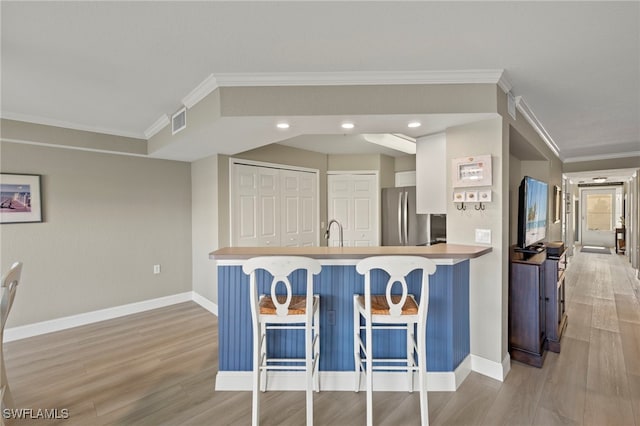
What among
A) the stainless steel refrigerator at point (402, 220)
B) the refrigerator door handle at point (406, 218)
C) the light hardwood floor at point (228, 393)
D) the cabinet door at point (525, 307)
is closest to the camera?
the light hardwood floor at point (228, 393)

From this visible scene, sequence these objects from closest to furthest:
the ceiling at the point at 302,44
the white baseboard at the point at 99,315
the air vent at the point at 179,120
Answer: the ceiling at the point at 302,44, the air vent at the point at 179,120, the white baseboard at the point at 99,315

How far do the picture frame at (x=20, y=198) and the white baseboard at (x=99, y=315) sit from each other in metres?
1.21

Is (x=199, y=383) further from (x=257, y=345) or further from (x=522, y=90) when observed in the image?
(x=522, y=90)

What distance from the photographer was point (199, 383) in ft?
7.63

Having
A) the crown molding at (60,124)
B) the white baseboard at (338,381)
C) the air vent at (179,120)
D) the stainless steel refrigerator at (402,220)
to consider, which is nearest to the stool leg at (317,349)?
the white baseboard at (338,381)

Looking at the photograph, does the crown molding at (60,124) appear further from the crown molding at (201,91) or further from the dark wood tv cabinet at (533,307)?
the dark wood tv cabinet at (533,307)

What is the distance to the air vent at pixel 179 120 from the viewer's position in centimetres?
283

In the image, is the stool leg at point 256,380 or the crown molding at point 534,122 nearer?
the stool leg at point 256,380

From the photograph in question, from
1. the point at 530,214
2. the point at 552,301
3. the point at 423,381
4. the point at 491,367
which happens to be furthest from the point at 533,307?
the point at 423,381

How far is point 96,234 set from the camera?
12.0ft

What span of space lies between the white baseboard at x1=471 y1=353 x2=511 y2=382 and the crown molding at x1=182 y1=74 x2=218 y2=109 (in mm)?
3169

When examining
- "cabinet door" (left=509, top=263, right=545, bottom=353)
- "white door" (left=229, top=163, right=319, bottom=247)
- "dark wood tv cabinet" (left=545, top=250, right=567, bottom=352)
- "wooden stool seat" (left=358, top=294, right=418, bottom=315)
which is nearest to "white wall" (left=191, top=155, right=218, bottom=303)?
"white door" (left=229, top=163, right=319, bottom=247)

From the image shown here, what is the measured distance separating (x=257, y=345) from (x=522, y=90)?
299cm

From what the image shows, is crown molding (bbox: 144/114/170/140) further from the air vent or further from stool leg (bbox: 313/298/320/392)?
stool leg (bbox: 313/298/320/392)
